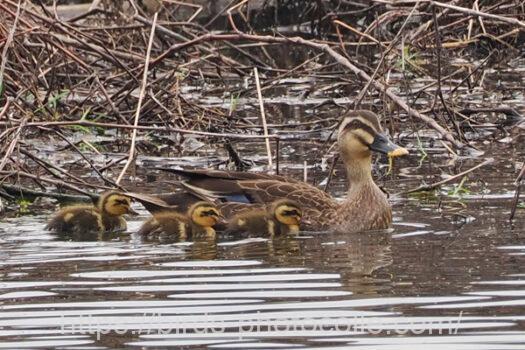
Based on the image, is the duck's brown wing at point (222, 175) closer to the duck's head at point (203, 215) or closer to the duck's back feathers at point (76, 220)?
the duck's head at point (203, 215)

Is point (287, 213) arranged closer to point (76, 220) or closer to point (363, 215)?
point (363, 215)

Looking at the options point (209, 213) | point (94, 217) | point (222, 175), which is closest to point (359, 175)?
point (222, 175)

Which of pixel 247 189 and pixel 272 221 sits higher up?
pixel 247 189

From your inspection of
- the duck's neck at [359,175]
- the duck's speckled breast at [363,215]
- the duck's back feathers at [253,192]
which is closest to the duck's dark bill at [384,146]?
the duck's neck at [359,175]

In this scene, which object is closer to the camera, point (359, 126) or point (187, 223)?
point (187, 223)

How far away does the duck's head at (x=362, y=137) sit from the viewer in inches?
365

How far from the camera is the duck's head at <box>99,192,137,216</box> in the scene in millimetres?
8938

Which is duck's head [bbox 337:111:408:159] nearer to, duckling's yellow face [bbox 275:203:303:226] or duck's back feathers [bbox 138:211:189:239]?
duckling's yellow face [bbox 275:203:303:226]

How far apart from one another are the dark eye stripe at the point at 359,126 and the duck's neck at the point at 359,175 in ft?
0.61

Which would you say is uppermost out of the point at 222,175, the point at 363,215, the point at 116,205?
the point at 222,175

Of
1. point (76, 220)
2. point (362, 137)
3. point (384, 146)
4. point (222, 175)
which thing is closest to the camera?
point (76, 220)

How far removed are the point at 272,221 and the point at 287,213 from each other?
0.09 m

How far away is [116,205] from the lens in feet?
29.4

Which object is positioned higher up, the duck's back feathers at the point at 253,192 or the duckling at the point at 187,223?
the duck's back feathers at the point at 253,192
